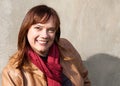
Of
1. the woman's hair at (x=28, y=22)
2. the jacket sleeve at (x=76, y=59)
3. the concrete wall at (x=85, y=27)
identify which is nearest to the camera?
the woman's hair at (x=28, y=22)

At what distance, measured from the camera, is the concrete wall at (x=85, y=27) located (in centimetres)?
271

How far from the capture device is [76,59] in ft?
8.45

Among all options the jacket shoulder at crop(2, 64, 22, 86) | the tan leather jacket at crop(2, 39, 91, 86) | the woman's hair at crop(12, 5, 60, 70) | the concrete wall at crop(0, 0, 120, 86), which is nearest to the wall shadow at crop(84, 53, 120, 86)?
the concrete wall at crop(0, 0, 120, 86)

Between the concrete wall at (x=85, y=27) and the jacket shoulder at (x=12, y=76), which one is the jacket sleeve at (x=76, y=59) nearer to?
the concrete wall at (x=85, y=27)

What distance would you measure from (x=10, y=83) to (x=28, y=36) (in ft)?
0.95

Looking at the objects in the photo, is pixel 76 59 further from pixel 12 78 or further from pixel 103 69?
pixel 12 78

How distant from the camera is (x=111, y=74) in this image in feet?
9.24

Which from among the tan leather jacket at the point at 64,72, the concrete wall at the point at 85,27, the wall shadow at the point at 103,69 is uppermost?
the concrete wall at the point at 85,27

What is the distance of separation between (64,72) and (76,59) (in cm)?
17

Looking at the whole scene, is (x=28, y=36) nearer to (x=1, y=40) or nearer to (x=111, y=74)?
(x=1, y=40)

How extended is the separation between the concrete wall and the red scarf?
1.40ft

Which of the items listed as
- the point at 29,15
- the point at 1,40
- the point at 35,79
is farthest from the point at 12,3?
the point at 35,79

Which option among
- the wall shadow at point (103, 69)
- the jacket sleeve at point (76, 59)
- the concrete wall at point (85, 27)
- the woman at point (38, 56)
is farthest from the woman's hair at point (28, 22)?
the wall shadow at point (103, 69)

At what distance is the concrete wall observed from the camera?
2709 mm
